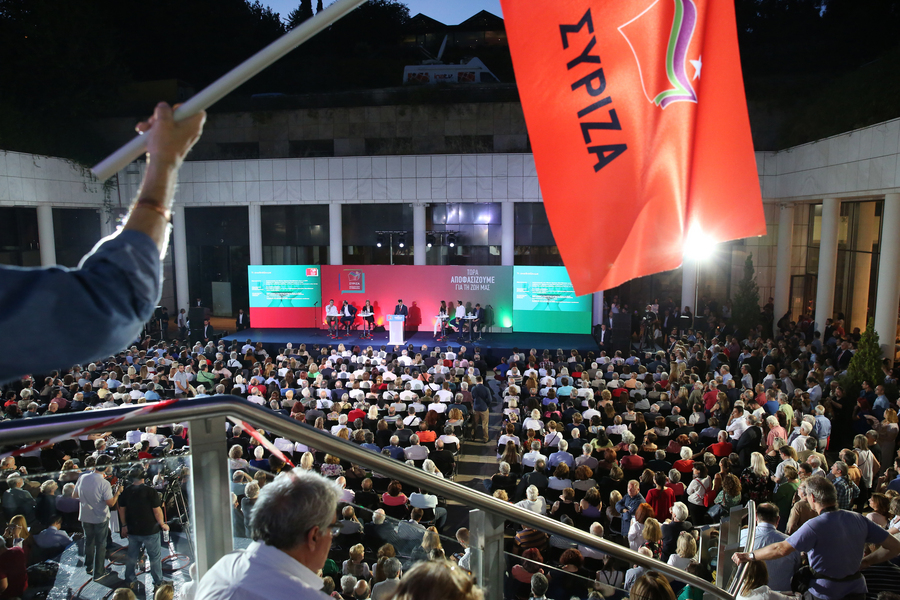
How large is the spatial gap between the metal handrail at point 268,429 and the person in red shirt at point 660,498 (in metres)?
6.08

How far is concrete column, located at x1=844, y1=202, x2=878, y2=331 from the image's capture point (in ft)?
69.2

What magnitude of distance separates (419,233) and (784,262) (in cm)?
1527

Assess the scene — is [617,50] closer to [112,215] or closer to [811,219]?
[811,219]

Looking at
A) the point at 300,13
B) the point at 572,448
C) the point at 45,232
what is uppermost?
the point at 300,13

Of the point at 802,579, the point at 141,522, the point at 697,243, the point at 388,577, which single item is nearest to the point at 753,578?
the point at 802,579

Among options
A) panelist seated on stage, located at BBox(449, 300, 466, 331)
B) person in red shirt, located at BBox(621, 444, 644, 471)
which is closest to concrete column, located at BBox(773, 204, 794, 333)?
panelist seated on stage, located at BBox(449, 300, 466, 331)

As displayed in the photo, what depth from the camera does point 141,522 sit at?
2.40m

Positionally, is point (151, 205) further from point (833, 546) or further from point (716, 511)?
point (716, 511)

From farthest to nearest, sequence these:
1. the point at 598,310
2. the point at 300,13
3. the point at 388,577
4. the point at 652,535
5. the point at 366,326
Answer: the point at 300,13, the point at 598,310, the point at 366,326, the point at 652,535, the point at 388,577

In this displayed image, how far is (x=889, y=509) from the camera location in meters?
6.84

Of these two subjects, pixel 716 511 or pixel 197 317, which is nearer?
pixel 716 511

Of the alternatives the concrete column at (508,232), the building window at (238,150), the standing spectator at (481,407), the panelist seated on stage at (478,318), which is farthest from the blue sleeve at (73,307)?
the building window at (238,150)

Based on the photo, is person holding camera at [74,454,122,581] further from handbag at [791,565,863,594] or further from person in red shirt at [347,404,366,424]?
person in red shirt at [347,404,366,424]

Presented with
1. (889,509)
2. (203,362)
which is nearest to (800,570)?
(889,509)
